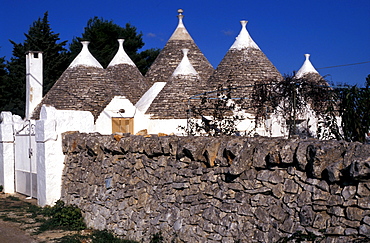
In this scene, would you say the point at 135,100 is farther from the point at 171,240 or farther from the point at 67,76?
the point at 171,240

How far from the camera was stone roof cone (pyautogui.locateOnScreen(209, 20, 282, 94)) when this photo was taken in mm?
17641

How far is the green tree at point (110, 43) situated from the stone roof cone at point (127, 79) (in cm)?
1388

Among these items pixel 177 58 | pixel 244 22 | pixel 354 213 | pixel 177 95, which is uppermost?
pixel 244 22

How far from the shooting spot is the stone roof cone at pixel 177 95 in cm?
1691

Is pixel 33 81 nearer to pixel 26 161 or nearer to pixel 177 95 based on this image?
pixel 177 95

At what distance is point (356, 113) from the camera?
25.1ft

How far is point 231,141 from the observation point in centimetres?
494

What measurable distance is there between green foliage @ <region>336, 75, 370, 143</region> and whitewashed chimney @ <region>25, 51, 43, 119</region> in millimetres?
15763

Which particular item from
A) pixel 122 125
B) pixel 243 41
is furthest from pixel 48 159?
pixel 243 41

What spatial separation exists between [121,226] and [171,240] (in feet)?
4.16

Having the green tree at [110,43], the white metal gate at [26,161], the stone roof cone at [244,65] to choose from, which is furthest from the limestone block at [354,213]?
the green tree at [110,43]

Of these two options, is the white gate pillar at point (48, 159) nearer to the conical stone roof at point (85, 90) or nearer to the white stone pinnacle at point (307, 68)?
the conical stone roof at point (85, 90)

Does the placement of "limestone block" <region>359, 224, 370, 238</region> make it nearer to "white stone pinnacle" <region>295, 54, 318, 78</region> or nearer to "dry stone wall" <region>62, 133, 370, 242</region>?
"dry stone wall" <region>62, 133, 370, 242</region>

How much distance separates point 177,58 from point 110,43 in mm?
18602
